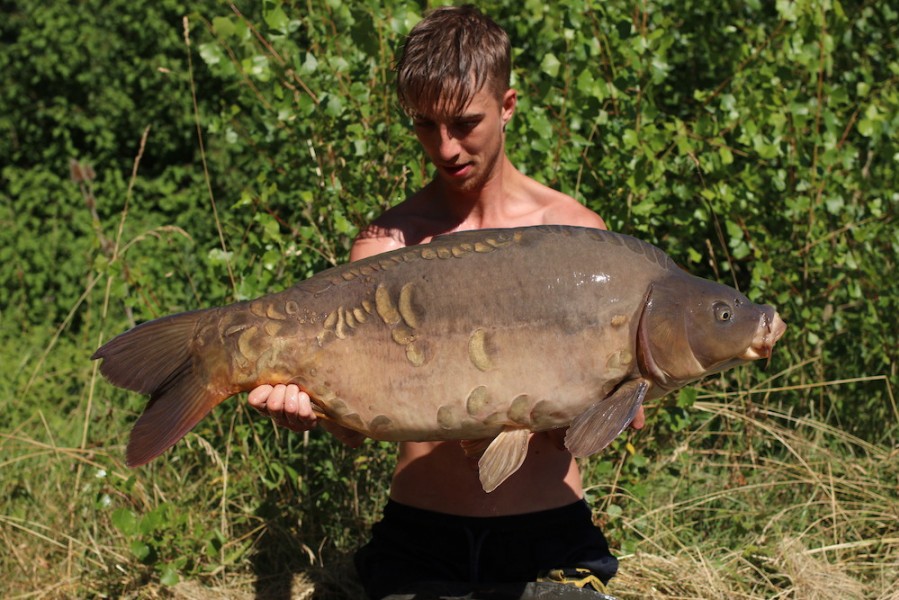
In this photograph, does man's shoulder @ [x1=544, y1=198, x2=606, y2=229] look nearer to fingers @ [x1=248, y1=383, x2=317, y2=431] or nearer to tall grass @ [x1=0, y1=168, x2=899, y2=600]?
fingers @ [x1=248, y1=383, x2=317, y2=431]

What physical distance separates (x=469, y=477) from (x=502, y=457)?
47cm

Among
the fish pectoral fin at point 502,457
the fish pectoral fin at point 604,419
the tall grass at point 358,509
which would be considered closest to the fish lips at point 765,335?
the fish pectoral fin at point 604,419

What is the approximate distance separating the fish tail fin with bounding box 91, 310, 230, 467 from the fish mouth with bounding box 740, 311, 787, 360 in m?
1.09

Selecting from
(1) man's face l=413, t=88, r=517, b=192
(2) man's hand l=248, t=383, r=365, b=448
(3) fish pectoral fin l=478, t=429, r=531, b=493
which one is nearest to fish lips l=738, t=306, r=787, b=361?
(3) fish pectoral fin l=478, t=429, r=531, b=493

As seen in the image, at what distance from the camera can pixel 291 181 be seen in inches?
155

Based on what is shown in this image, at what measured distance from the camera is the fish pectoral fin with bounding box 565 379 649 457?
6.74ft

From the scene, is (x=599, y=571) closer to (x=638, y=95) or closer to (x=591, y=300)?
(x=591, y=300)

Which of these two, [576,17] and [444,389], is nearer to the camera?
[444,389]

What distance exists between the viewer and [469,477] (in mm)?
2602

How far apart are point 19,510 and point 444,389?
2.37 metres

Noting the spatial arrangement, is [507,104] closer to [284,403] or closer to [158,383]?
[284,403]

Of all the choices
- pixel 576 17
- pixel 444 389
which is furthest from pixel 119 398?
pixel 444 389

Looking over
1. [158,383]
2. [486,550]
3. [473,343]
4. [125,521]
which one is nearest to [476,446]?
[473,343]

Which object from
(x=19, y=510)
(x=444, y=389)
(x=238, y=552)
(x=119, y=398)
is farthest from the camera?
(x=119, y=398)
